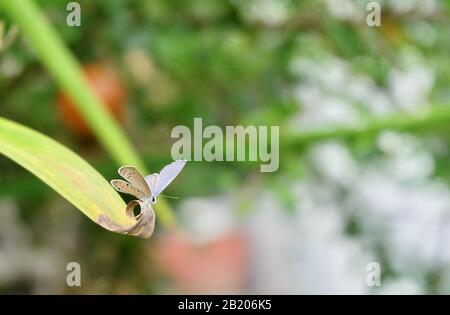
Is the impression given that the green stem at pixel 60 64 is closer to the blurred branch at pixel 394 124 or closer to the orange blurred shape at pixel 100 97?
the blurred branch at pixel 394 124

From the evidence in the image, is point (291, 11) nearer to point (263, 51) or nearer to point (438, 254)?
point (263, 51)

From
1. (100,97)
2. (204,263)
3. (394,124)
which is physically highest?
(204,263)

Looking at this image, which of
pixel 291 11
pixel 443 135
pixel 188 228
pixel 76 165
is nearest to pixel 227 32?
pixel 291 11

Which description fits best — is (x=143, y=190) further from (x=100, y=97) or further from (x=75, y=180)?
(x=100, y=97)
